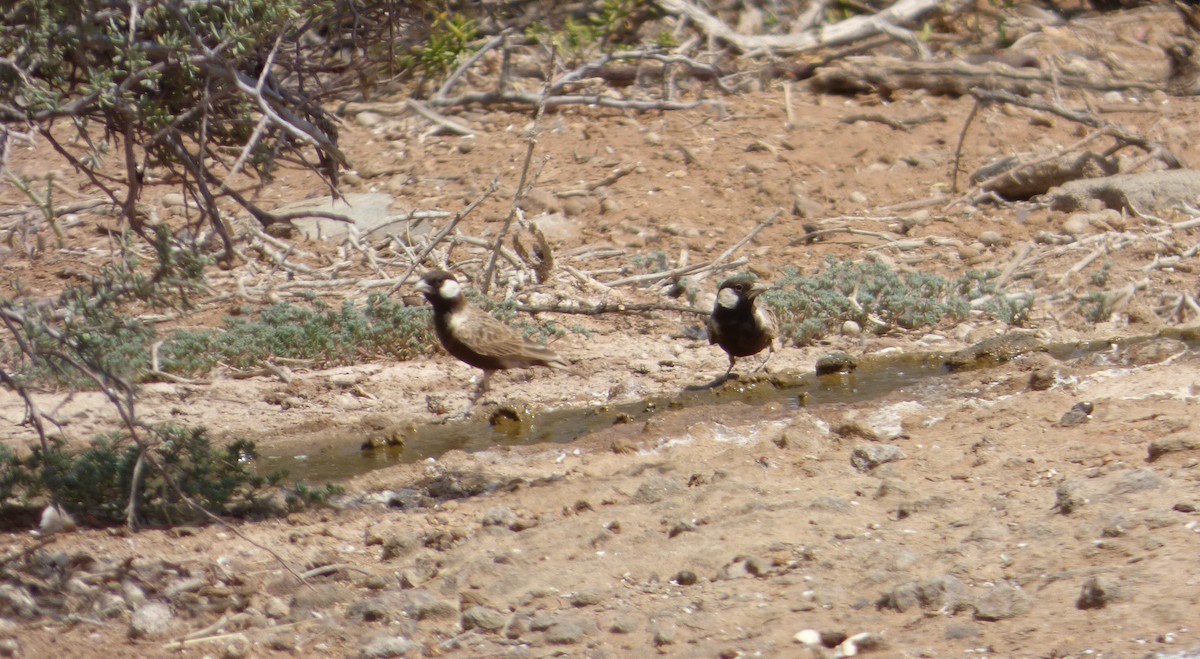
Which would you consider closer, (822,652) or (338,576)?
(822,652)

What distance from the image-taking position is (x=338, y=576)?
5605mm

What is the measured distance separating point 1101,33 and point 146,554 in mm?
12139

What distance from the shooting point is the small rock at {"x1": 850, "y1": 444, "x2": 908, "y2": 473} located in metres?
6.43

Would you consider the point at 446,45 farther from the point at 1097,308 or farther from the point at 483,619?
the point at 483,619

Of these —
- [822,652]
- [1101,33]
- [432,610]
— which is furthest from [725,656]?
[1101,33]

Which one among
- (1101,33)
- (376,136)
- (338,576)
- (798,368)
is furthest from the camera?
(1101,33)

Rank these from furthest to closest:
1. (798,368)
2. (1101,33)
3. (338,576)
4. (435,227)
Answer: (1101,33), (435,227), (798,368), (338,576)

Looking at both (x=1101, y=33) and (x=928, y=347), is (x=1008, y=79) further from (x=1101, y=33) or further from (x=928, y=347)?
(x=928, y=347)

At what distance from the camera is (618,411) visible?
848 cm

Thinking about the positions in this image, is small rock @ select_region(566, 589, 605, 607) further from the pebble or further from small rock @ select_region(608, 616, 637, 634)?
the pebble

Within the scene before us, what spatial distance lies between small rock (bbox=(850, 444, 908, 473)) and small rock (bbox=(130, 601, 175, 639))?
3.04 meters

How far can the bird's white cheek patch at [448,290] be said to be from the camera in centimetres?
845

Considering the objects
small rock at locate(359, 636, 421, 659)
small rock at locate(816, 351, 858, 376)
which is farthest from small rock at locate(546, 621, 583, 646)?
small rock at locate(816, 351, 858, 376)

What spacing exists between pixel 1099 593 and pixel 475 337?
458cm
